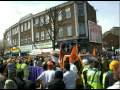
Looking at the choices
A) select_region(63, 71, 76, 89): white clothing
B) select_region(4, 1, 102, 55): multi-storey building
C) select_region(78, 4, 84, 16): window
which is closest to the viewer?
select_region(63, 71, 76, 89): white clothing

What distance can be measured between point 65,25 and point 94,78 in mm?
48072

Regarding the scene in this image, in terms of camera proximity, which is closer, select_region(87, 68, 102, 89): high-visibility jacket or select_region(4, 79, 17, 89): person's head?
select_region(4, 79, 17, 89): person's head

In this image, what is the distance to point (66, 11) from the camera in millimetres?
57562

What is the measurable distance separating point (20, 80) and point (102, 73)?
93.7 inches

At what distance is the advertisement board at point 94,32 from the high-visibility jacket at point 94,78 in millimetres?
46242

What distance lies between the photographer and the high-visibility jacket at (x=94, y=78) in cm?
980

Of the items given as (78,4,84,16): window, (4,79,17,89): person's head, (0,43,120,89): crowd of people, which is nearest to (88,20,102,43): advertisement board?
(78,4,84,16): window

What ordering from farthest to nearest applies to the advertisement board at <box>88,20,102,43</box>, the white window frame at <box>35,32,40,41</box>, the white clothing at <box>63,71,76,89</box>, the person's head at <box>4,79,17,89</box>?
the white window frame at <box>35,32,40,41</box>, the advertisement board at <box>88,20,102,43</box>, the white clothing at <box>63,71,76,89</box>, the person's head at <box>4,79,17,89</box>

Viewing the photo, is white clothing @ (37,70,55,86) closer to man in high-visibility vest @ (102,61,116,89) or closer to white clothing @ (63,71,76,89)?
white clothing @ (63,71,76,89)

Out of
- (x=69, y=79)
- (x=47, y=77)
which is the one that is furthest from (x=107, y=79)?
(x=47, y=77)

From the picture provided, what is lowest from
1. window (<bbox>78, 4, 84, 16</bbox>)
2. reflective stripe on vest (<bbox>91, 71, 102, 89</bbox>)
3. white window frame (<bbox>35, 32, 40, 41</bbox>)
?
reflective stripe on vest (<bbox>91, 71, 102, 89</bbox>)

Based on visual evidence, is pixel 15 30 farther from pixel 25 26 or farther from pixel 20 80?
pixel 20 80

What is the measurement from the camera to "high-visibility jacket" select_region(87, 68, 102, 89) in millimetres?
9798

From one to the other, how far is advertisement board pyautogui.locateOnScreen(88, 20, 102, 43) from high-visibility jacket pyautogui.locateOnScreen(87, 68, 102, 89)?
46.2 m
